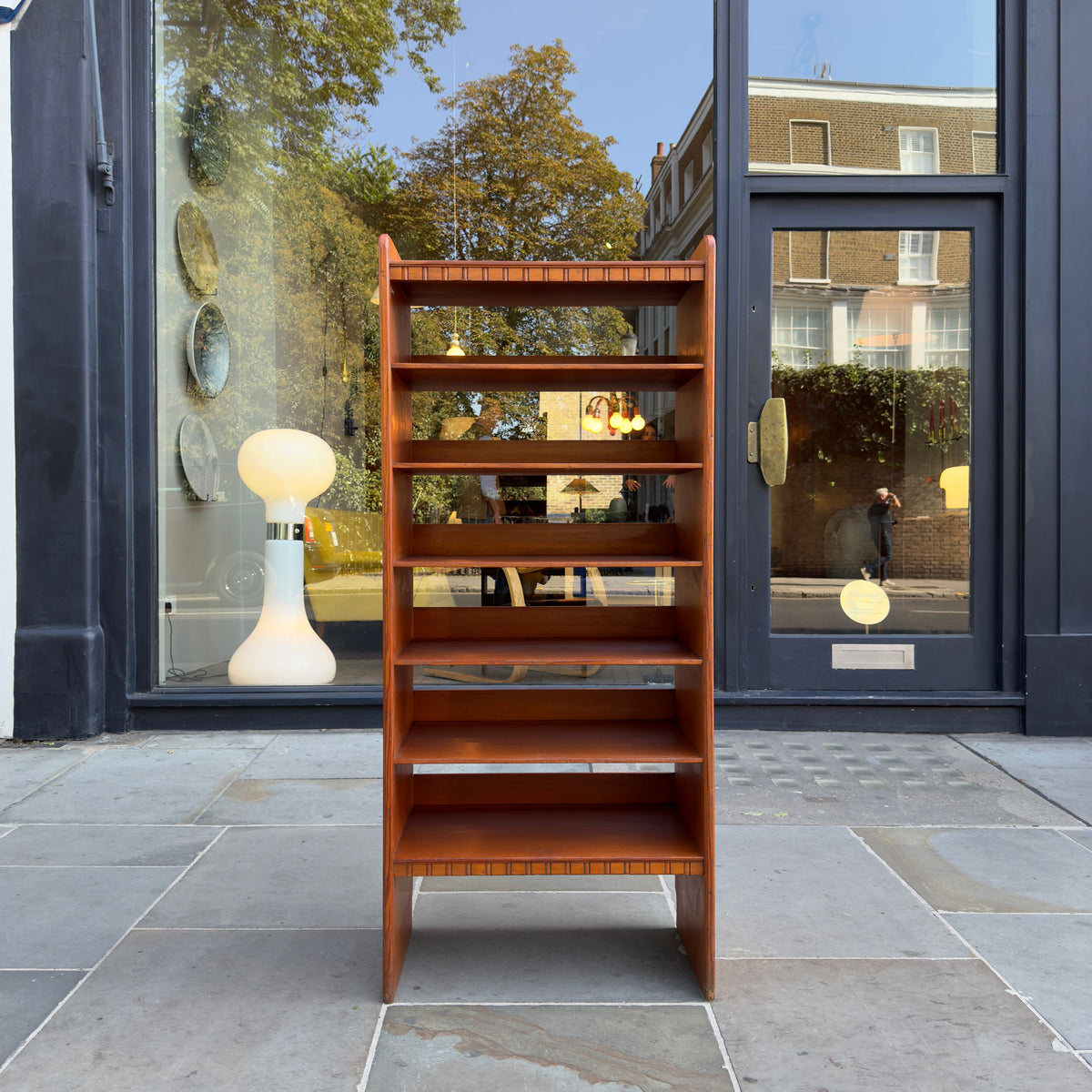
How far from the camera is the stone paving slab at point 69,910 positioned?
2.88 m

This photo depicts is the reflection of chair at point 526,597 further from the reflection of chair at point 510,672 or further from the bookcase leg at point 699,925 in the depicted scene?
the bookcase leg at point 699,925

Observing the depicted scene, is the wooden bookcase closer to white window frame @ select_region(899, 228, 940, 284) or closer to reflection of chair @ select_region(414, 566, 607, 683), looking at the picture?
reflection of chair @ select_region(414, 566, 607, 683)

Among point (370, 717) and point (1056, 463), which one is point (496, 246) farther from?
point (1056, 463)

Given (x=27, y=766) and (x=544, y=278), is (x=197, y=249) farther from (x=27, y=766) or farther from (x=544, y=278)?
(x=544, y=278)

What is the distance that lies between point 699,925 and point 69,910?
6.85ft

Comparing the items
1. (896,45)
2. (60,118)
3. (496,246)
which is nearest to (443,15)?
(496,246)

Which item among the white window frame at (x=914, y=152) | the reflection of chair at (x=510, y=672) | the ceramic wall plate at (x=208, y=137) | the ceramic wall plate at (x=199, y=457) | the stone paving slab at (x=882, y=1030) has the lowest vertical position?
the stone paving slab at (x=882, y=1030)

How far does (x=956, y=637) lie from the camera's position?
19.0 feet

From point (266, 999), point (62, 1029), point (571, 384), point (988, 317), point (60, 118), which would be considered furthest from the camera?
point (988, 317)

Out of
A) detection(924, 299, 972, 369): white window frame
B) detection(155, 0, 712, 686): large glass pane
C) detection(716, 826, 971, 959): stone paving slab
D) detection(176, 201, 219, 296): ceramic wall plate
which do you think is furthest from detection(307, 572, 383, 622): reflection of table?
detection(924, 299, 972, 369): white window frame

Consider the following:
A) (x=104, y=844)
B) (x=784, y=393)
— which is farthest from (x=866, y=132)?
(x=104, y=844)

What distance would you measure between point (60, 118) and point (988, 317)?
5.57 metres

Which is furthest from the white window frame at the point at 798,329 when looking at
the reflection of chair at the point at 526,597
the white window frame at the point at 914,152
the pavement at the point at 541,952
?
the pavement at the point at 541,952

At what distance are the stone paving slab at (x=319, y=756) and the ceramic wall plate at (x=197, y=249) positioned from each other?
3.07 metres
